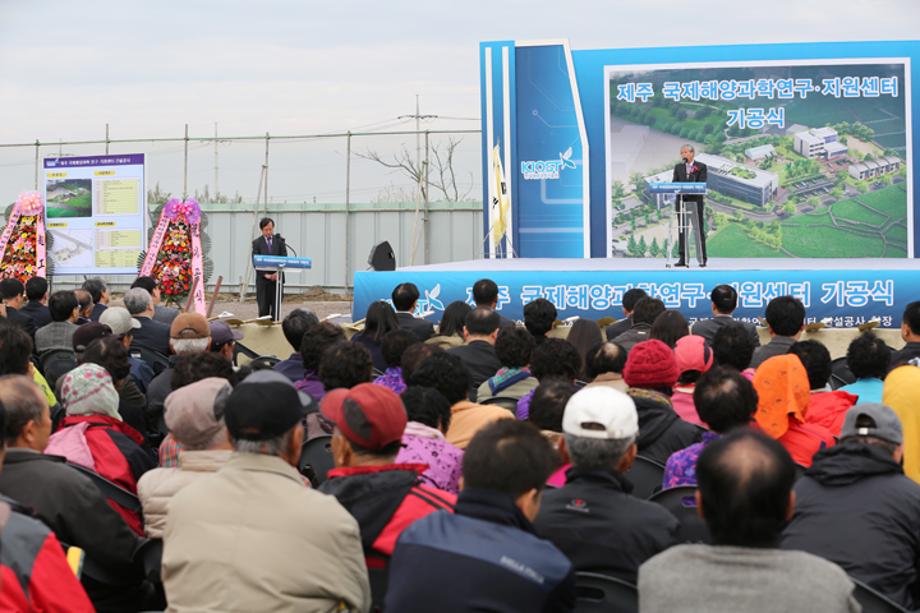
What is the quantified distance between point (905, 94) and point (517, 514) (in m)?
13.4

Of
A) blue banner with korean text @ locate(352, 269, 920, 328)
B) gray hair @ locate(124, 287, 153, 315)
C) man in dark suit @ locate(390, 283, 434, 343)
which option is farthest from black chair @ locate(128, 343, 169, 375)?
blue banner with korean text @ locate(352, 269, 920, 328)

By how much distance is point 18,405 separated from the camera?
122 inches

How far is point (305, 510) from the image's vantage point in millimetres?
2523

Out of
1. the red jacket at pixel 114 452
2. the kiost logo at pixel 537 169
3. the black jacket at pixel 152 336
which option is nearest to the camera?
the red jacket at pixel 114 452

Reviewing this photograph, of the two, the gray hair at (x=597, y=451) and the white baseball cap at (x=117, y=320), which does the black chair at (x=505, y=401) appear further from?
the white baseball cap at (x=117, y=320)

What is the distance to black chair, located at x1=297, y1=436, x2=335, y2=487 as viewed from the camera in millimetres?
3934

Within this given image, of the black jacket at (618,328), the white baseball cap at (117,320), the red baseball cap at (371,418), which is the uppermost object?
the white baseball cap at (117,320)

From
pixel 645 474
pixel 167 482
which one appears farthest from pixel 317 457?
pixel 645 474

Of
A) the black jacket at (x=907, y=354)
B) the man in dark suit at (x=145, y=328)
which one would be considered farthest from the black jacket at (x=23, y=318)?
the black jacket at (x=907, y=354)

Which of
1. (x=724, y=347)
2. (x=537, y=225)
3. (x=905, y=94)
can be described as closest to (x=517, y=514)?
(x=724, y=347)

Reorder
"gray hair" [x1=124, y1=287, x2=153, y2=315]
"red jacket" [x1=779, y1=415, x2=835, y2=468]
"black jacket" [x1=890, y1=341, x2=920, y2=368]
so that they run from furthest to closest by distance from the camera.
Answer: "gray hair" [x1=124, y1=287, x2=153, y2=315] → "black jacket" [x1=890, y1=341, x2=920, y2=368] → "red jacket" [x1=779, y1=415, x2=835, y2=468]

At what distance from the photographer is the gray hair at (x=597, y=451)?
279cm

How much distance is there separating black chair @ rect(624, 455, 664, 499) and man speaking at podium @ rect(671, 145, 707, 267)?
7.09 m

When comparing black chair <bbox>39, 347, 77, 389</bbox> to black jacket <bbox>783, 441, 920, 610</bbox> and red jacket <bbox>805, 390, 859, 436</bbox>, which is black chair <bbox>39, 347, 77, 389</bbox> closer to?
red jacket <bbox>805, 390, 859, 436</bbox>
